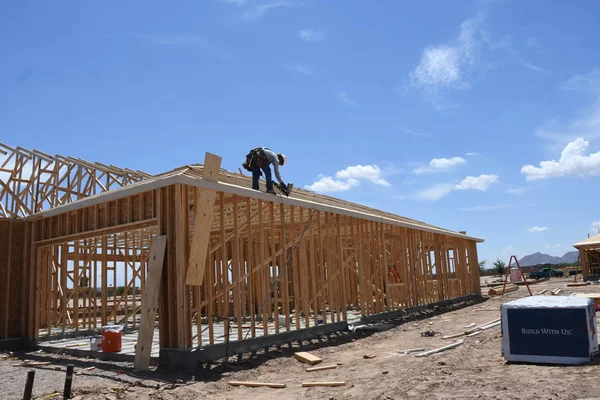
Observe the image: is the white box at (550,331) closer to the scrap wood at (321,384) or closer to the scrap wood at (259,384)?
the scrap wood at (321,384)

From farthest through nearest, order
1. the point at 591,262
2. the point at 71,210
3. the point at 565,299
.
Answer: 1. the point at 591,262
2. the point at 71,210
3. the point at 565,299

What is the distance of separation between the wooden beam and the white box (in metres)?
5.25

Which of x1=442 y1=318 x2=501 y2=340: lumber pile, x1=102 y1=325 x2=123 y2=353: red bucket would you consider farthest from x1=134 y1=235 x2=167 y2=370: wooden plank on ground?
x1=442 y1=318 x2=501 y2=340: lumber pile

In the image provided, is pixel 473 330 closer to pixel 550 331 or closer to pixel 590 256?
pixel 550 331

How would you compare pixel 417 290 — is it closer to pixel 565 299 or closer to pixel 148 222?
pixel 565 299

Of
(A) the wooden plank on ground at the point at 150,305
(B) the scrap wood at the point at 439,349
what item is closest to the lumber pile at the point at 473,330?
(B) the scrap wood at the point at 439,349

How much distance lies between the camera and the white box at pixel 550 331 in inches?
293

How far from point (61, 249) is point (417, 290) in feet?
41.3

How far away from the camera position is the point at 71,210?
12.1 m

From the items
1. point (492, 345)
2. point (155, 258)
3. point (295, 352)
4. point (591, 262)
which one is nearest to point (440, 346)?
point (492, 345)

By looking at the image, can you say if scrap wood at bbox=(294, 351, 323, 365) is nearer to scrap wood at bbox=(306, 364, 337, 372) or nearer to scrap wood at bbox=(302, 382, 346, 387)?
scrap wood at bbox=(306, 364, 337, 372)

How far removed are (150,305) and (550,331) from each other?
663cm

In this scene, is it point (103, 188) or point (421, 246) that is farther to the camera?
point (421, 246)

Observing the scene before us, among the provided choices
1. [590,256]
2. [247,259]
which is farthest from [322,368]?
[590,256]
